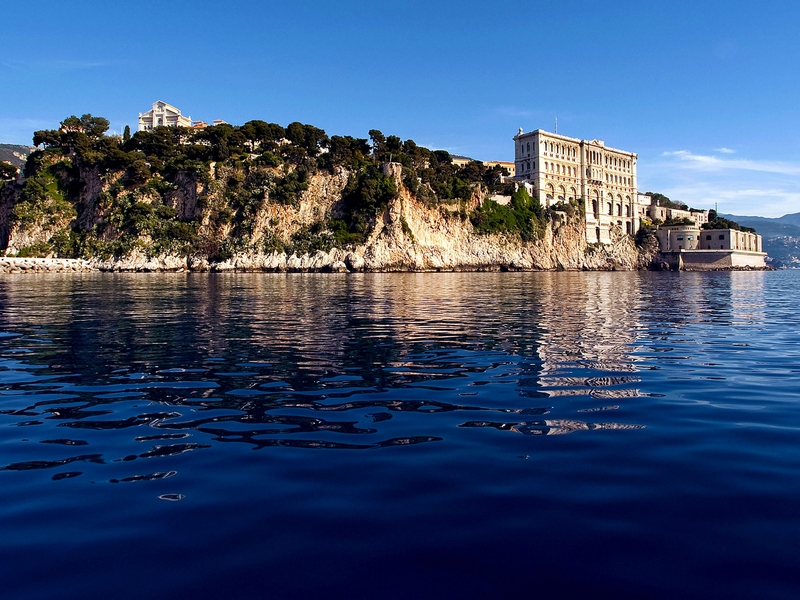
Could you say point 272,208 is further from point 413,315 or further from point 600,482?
point 600,482

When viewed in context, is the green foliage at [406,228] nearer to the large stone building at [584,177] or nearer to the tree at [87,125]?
the large stone building at [584,177]

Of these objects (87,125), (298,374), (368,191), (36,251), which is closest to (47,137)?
(87,125)

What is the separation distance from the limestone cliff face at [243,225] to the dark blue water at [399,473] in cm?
6705

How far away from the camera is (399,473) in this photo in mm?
5297

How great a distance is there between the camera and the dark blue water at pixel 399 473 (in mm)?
3607

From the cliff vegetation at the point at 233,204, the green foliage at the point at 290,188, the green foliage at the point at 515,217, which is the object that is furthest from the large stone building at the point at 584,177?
the green foliage at the point at 290,188

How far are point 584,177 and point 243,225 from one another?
75433mm

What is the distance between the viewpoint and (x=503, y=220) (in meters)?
99.4

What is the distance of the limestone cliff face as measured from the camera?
252 feet

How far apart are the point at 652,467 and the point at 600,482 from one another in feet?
2.38

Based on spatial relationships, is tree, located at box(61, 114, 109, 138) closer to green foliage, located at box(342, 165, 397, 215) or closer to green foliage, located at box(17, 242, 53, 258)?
green foliage, located at box(17, 242, 53, 258)

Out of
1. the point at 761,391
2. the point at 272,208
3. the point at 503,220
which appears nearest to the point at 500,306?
the point at 761,391

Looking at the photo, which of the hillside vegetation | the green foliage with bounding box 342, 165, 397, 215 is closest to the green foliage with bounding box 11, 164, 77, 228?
the hillside vegetation

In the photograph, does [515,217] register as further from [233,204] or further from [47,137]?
[47,137]
